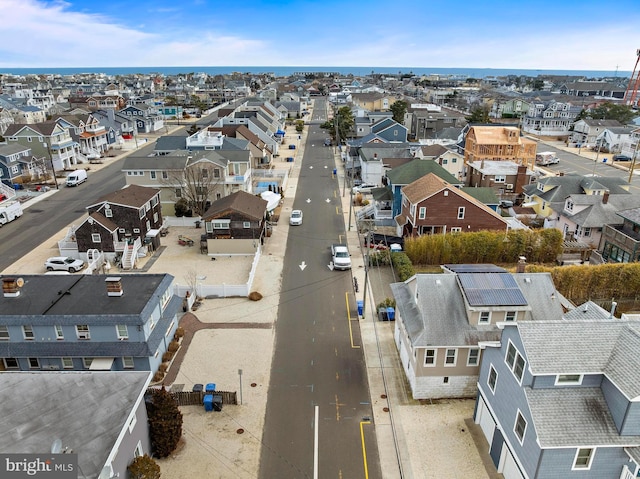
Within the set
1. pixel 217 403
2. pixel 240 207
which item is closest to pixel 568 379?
pixel 217 403

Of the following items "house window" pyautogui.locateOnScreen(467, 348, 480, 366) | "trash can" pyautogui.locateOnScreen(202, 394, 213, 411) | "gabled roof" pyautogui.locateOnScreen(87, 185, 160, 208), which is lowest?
"trash can" pyautogui.locateOnScreen(202, 394, 213, 411)

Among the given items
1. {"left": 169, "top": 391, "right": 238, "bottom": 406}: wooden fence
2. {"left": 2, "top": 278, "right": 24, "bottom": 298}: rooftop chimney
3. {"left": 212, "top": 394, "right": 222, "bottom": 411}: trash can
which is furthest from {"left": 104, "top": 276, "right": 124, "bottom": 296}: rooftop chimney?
{"left": 212, "top": 394, "right": 222, "bottom": 411}: trash can

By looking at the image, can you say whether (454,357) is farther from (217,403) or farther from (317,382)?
(217,403)

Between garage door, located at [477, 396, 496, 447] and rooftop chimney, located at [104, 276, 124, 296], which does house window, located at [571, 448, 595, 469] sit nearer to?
garage door, located at [477, 396, 496, 447]

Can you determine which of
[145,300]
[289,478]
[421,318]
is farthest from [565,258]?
[145,300]

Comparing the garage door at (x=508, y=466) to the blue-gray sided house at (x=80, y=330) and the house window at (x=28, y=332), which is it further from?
the house window at (x=28, y=332)

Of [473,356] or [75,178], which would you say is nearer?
[473,356]
